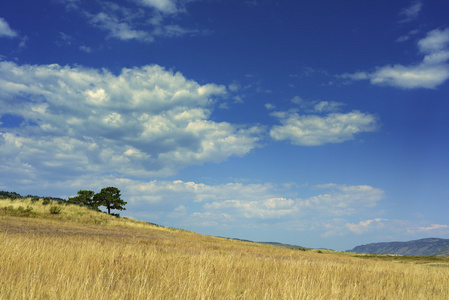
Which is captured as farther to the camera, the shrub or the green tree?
the green tree

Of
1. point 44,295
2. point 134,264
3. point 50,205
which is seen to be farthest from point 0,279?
point 50,205

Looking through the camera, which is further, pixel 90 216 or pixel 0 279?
pixel 90 216

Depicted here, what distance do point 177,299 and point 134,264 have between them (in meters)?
4.17

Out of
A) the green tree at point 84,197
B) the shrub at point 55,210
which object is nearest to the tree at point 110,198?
the green tree at point 84,197

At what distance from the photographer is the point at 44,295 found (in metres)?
4.81

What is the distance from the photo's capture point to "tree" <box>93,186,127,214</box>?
77875 millimetres

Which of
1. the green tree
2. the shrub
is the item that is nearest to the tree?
the green tree

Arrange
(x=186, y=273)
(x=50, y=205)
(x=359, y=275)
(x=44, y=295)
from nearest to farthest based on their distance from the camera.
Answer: (x=44, y=295), (x=186, y=273), (x=359, y=275), (x=50, y=205)

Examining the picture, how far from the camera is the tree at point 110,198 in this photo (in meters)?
77.9

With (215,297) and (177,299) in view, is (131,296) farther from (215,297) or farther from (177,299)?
(215,297)

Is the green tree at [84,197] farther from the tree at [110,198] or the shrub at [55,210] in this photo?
the shrub at [55,210]

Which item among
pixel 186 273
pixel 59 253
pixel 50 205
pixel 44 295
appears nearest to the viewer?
pixel 44 295

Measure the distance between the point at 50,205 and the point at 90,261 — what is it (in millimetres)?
45765

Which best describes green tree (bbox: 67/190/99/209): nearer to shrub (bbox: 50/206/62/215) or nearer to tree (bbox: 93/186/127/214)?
tree (bbox: 93/186/127/214)
